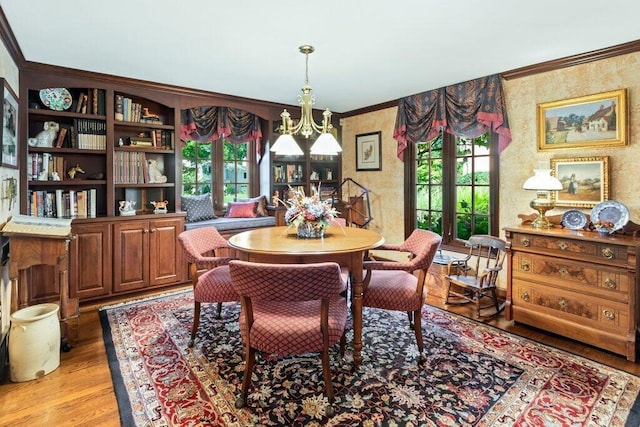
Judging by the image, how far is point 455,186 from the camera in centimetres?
443

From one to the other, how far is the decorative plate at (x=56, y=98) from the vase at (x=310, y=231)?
9.38 feet

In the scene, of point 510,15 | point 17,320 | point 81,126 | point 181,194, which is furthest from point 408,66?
point 17,320

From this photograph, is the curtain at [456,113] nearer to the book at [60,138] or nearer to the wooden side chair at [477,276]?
the wooden side chair at [477,276]

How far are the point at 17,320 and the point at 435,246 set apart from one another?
277 centimetres

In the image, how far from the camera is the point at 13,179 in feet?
9.84

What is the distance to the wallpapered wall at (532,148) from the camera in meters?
2.98

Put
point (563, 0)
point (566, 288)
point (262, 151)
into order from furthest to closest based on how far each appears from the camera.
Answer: point (262, 151)
point (566, 288)
point (563, 0)

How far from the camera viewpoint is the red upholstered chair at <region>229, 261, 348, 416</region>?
183cm

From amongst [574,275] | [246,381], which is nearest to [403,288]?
[246,381]

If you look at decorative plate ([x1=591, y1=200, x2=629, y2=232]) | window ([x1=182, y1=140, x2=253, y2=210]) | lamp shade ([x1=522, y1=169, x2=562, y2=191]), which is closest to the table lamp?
lamp shade ([x1=522, y1=169, x2=562, y2=191])

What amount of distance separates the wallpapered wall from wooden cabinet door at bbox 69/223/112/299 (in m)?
3.49

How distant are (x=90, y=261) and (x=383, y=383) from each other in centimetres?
313

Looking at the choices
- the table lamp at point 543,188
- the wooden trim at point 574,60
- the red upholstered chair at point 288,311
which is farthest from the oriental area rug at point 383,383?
the wooden trim at point 574,60

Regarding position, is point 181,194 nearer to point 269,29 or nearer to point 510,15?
point 269,29
